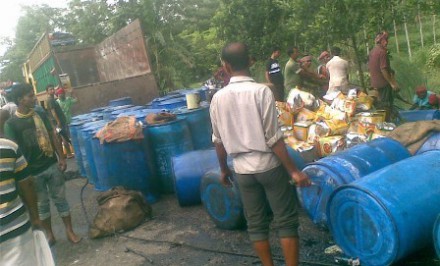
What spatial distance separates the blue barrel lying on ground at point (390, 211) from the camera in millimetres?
2693

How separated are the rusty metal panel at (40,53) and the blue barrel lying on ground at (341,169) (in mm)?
11592

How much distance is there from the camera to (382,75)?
646cm

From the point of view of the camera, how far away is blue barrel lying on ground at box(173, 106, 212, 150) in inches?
231

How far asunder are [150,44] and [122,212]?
11.0m

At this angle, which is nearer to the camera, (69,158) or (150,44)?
(69,158)

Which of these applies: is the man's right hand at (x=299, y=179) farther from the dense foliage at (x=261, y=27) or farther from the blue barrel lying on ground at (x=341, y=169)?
the dense foliage at (x=261, y=27)

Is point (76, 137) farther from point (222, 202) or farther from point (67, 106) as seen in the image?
point (222, 202)

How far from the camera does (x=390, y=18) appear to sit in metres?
8.23

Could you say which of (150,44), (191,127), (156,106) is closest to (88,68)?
(150,44)

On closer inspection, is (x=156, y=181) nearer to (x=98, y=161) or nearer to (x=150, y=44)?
(x=98, y=161)

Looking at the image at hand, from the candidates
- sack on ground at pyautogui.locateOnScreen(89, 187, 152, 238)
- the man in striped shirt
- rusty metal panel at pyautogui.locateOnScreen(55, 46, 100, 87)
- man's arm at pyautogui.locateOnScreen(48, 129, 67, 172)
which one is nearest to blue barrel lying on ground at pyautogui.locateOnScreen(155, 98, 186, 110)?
sack on ground at pyautogui.locateOnScreen(89, 187, 152, 238)

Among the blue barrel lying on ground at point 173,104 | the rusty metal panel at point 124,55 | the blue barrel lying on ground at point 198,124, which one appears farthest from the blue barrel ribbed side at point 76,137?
the rusty metal panel at point 124,55

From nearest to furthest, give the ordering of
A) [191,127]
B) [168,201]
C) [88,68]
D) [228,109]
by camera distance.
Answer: [228,109] < [168,201] < [191,127] < [88,68]

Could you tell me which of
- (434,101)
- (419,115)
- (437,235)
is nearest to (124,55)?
(434,101)
